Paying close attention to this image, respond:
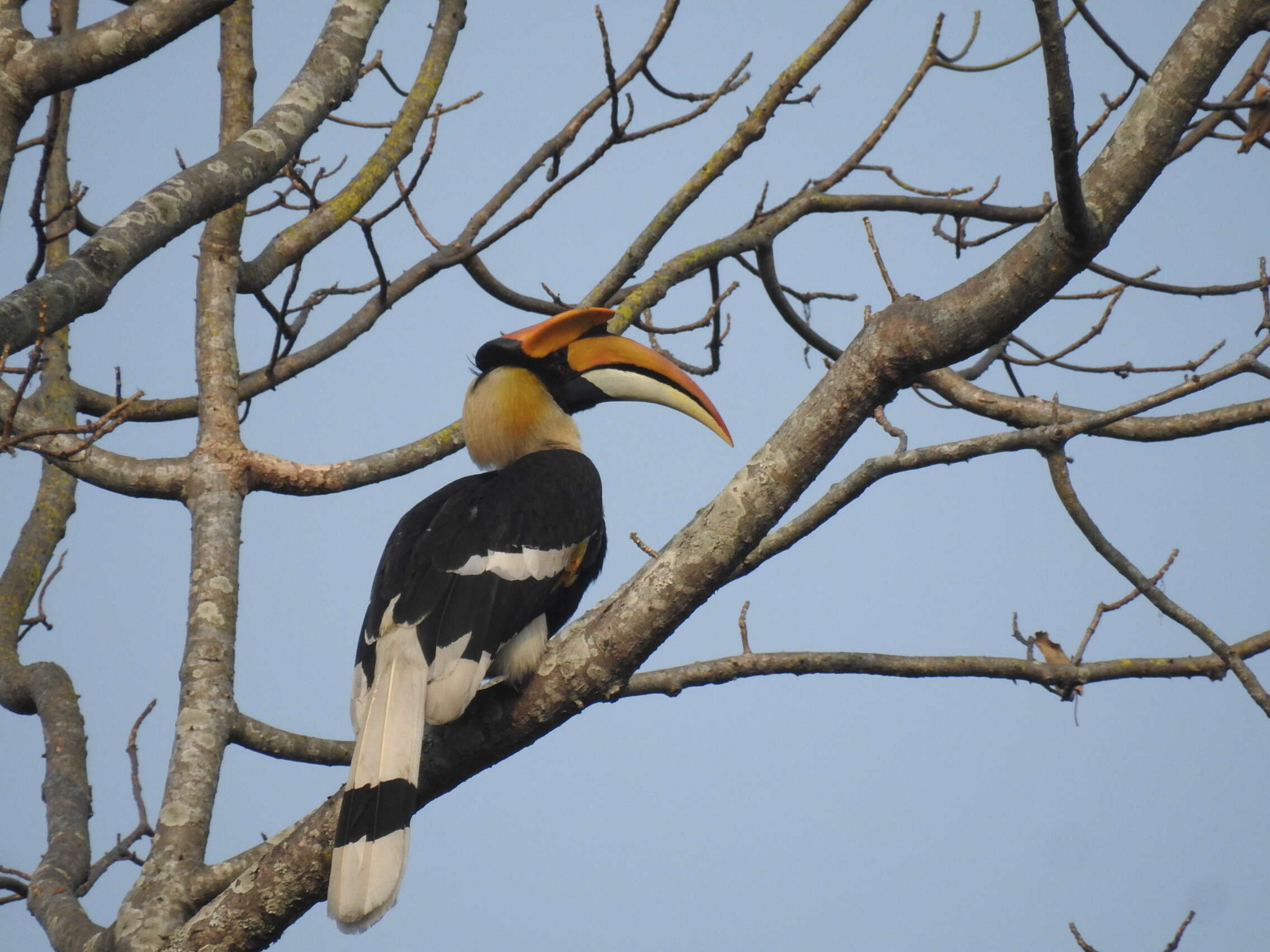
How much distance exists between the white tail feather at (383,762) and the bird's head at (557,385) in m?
1.34

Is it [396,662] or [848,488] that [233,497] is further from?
[848,488]

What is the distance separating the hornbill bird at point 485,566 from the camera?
3.07 meters

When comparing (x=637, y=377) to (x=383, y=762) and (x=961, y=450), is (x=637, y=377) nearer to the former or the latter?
(x=961, y=450)

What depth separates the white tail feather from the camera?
2945mm

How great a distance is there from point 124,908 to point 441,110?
350 cm

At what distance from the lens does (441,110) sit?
5316mm

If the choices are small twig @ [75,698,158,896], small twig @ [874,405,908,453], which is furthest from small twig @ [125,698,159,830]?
small twig @ [874,405,908,453]

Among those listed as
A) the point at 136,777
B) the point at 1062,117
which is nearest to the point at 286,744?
the point at 136,777

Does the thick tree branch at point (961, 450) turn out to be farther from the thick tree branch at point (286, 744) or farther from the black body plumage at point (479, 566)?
the thick tree branch at point (286, 744)

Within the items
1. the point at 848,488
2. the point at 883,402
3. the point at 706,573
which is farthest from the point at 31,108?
the point at 848,488

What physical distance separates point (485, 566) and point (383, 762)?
765 mm

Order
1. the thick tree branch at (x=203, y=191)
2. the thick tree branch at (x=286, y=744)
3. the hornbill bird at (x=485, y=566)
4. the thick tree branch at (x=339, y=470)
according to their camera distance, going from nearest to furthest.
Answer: the thick tree branch at (x=203, y=191), the hornbill bird at (x=485, y=566), the thick tree branch at (x=286, y=744), the thick tree branch at (x=339, y=470)

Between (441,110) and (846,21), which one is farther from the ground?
(846,21)

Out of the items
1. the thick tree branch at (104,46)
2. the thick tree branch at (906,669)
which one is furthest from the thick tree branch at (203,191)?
the thick tree branch at (906,669)
